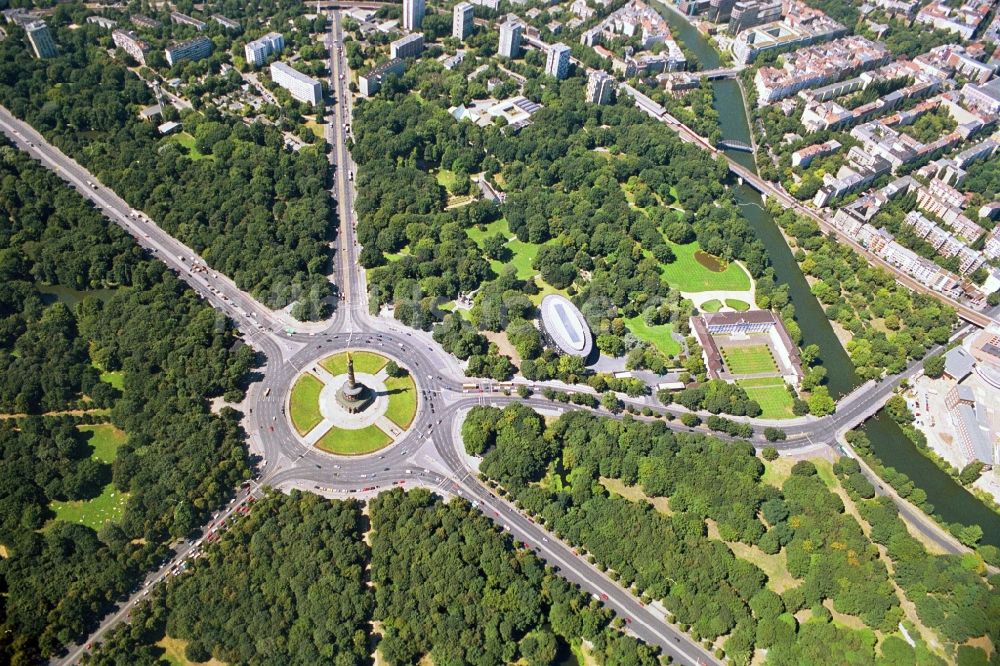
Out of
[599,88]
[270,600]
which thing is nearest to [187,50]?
[599,88]

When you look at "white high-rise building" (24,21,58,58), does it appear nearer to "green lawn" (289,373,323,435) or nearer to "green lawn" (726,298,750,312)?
"green lawn" (289,373,323,435)

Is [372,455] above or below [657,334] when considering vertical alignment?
below

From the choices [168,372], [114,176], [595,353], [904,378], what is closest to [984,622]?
[904,378]

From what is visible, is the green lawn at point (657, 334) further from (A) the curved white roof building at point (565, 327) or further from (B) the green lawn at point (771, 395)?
(B) the green lawn at point (771, 395)

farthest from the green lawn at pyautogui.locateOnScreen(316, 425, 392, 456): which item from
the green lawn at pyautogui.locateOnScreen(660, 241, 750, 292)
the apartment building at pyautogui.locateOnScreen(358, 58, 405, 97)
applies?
the apartment building at pyautogui.locateOnScreen(358, 58, 405, 97)

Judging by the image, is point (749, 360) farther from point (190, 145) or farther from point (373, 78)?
point (190, 145)
